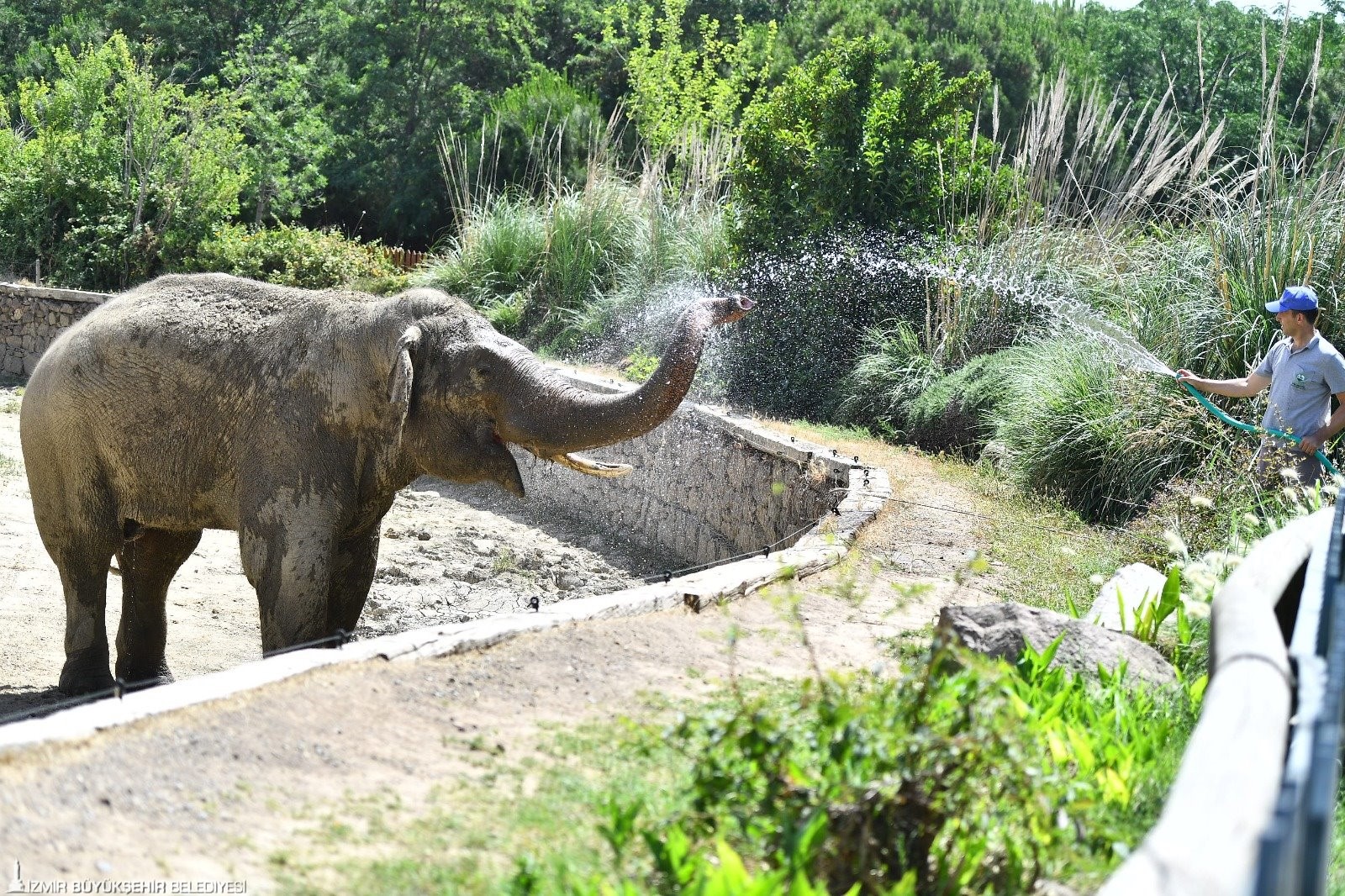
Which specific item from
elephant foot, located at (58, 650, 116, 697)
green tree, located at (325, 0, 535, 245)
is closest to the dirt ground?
elephant foot, located at (58, 650, 116, 697)

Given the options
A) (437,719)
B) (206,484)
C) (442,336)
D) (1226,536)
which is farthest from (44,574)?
(1226,536)

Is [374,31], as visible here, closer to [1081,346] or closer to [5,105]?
[5,105]

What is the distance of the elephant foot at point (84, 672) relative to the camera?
7.53 meters

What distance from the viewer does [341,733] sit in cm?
445

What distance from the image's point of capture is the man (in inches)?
302

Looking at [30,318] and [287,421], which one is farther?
[30,318]

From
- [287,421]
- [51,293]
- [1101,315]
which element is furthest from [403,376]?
[51,293]

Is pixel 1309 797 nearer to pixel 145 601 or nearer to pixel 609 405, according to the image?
pixel 609 405

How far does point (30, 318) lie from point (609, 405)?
15.1 metres

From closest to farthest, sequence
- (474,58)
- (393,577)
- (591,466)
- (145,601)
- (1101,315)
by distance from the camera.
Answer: (591,466), (145,601), (393,577), (1101,315), (474,58)

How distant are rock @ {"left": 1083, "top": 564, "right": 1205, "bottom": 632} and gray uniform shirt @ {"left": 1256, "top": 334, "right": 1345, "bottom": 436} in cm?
136

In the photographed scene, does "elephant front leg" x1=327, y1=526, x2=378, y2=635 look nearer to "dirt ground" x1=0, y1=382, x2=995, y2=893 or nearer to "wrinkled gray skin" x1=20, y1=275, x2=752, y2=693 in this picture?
"wrinkled gray skin" x1=20, y1=275, x2=752, y2=693

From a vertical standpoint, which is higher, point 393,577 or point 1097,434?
point 1097,434

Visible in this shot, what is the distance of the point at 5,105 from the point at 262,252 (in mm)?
7104
